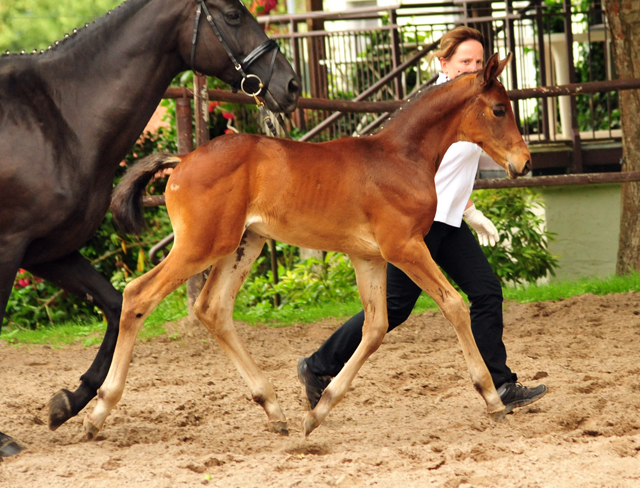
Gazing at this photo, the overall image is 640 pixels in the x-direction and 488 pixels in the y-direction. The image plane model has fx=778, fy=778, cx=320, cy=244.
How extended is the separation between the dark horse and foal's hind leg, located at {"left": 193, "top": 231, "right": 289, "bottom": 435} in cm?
61

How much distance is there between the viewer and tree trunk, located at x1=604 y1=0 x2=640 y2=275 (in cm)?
699

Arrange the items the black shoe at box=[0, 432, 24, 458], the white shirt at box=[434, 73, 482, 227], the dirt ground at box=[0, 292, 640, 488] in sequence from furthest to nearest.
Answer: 1. the white shirt at box=[434, 73, 482, 227]
2. the black shoe at box=[0, 432, 24, 458]
3. the dirt ground at box=[0, 292, 640, 488]

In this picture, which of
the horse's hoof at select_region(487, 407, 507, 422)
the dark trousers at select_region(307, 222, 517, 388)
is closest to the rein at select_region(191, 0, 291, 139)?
the dark trousers at select_region(307, 222, 517, 388)

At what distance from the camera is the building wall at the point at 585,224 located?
8.44m

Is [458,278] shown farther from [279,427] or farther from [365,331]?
[279,427]

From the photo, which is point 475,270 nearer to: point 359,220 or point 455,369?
point 359,220

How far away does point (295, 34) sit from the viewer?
9.99 meters

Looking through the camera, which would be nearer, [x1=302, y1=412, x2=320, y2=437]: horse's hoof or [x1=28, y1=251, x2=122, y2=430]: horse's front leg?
[x1=302, y1=412, x2=320, y2=437]: horse's hoof

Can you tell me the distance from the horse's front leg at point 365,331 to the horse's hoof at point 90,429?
0.91 m

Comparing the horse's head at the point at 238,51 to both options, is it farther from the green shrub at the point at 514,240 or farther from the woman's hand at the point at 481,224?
the green shrub at the point at 514,240

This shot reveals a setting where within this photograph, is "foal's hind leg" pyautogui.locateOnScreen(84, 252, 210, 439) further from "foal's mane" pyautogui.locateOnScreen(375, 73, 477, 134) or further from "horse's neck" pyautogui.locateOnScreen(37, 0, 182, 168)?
"foal's mane" pyautogui.locateOnScreen(375, 73, 477, 134)

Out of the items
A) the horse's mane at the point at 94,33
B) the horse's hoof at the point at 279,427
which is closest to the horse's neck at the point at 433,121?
the horse's mane at the point at 94,33

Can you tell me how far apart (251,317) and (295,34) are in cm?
505

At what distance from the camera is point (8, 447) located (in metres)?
3.21
